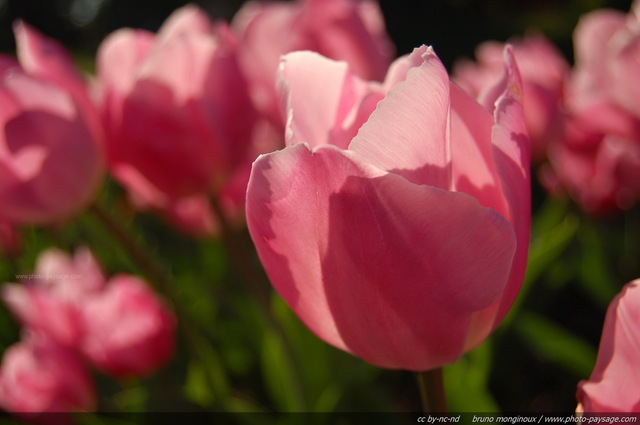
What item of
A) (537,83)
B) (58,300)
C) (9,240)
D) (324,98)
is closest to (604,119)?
(537,83)

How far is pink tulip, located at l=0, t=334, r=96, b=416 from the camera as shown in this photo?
0.59 metres

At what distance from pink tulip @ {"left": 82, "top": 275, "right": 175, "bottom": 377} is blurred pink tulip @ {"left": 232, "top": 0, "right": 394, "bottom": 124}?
0.75 ft

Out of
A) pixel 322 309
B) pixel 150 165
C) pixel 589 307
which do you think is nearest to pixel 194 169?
pixel 150 165

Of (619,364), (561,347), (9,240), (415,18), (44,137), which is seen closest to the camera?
(619,364)

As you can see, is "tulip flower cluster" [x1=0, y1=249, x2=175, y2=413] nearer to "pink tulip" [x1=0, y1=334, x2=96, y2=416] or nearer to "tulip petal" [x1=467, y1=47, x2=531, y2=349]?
"pink tulip" [x1=0, y1=334, x2=96, y2=416]

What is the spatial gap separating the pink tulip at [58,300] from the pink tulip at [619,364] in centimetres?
51

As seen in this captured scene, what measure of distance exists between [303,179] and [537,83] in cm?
47

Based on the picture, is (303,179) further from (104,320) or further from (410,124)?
(104,320)

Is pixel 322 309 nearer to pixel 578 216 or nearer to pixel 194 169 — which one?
pixel 194 169

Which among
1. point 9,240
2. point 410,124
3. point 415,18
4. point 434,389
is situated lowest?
point 415,18

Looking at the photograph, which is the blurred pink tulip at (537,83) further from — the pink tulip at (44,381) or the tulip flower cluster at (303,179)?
the pink tulip at (44,381)

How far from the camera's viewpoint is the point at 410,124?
22cm

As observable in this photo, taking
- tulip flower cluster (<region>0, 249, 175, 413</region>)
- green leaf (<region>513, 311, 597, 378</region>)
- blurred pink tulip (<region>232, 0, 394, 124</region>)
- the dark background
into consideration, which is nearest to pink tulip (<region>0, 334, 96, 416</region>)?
tulip flower cluster (<region>0, 249, 175, 413</region>)

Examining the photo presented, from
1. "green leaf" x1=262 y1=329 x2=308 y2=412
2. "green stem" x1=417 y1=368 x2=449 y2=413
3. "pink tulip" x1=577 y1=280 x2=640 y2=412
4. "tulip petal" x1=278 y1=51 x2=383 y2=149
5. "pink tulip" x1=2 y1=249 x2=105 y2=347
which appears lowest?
"green leaf" x1=262 y1=329 x2=308 y2=412
